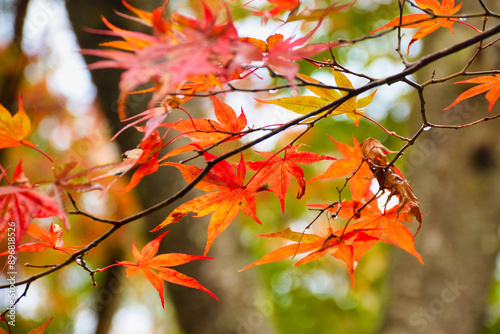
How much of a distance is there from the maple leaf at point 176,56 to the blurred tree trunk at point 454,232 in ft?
4.54

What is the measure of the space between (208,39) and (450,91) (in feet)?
5.37

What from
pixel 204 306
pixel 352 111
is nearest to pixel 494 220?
pixel 204 306

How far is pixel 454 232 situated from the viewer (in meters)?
1.54

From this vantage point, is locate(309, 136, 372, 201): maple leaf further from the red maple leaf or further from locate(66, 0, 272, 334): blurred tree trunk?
locate(66, 0, 272, 334): blurred tree trunk

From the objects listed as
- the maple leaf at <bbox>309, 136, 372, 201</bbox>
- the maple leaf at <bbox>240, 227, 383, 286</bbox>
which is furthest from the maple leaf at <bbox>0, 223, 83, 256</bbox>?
the maple leaf at <bbox>309, 136, 372, 201</bbox>

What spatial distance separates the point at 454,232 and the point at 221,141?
4.50ft

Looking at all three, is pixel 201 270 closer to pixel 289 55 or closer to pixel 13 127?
pixel 13 127

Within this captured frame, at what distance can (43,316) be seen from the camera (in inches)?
138

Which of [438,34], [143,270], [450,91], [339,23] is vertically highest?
[339,23]

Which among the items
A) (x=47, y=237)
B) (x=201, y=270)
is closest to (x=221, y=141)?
(x=47, y=237)

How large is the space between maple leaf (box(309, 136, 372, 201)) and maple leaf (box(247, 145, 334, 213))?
4 centimetres

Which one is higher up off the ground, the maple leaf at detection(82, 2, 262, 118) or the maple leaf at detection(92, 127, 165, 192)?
the maple leaf at detection(82, 2, 262, 118)

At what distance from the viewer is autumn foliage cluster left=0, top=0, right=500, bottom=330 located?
34 centimetres

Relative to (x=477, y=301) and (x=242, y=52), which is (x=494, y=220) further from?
(x=242, y=52)
